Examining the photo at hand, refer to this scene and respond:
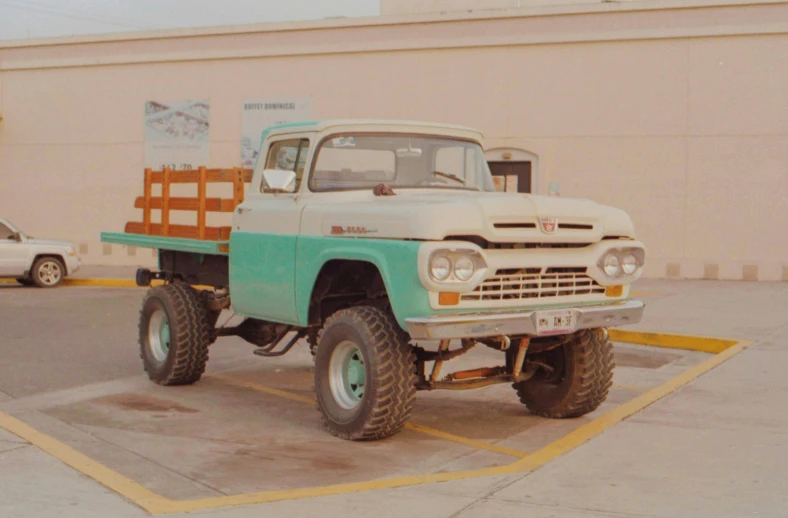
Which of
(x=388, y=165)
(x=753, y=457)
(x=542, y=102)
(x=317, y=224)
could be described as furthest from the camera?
(x=542, y=102)

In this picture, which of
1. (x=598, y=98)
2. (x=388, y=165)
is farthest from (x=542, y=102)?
(x=388, y=165)

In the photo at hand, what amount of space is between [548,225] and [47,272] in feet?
50.8

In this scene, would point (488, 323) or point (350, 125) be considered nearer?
point (488, 323)

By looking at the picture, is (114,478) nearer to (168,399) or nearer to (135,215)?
(168,399)

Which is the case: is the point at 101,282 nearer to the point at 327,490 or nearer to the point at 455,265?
the point at 455,265

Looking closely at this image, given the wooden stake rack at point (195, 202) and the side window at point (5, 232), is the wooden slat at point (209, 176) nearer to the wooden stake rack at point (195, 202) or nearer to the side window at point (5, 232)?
the wooden stake rack at point (195, 202)

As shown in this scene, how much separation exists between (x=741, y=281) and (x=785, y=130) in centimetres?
295

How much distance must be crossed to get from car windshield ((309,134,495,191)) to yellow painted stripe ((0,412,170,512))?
260 cm

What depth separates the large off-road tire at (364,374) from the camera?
6949mm

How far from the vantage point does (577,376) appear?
7.80 metres

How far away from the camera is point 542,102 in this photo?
2172 cm

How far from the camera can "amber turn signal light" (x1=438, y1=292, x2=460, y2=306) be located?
21.8 ft

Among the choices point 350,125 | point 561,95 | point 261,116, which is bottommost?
point 350,125

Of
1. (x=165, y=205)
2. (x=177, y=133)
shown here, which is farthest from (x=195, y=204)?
(x=177, y=133)
